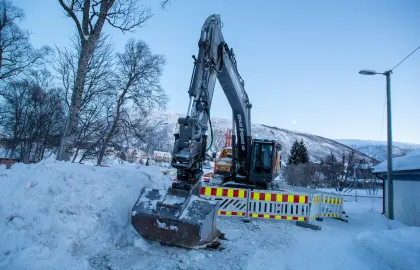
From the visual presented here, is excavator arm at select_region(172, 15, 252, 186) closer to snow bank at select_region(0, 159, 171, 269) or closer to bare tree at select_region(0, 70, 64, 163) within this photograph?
snow bank at select_region(0, 159, 171, 269)

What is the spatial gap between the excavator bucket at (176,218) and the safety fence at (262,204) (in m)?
3.99

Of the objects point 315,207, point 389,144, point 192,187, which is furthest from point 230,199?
point 389,144

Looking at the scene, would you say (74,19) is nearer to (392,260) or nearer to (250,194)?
(250,194)

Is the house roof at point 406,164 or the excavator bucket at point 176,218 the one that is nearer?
the excavator bucket at point 176,218

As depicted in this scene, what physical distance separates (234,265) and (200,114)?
289 centimetres

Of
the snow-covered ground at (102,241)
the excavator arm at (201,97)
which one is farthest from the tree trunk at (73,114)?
the excavator arm at (201,97)

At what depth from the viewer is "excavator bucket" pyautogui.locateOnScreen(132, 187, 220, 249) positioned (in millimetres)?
4148

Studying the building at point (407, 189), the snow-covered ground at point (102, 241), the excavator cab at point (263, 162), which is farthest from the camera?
the excavator cab at point (263, 162)

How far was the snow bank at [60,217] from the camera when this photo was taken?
352 centimetres

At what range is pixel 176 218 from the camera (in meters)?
4.13

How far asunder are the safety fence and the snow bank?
384 centimetres

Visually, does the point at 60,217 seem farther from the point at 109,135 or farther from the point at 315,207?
the point at 109,135

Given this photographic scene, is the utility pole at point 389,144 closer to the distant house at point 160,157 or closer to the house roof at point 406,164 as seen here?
the house roof at point 406,164

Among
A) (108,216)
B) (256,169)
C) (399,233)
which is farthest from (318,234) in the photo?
(108,216)
